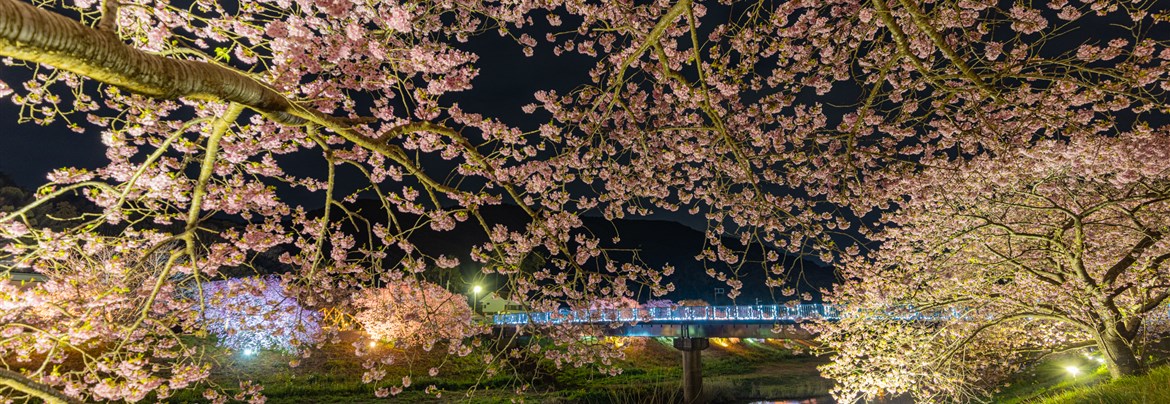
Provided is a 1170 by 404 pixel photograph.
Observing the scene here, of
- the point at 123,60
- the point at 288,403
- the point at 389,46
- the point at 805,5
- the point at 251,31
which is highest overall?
the point at 805,5

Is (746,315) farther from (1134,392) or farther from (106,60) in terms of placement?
(106,60)

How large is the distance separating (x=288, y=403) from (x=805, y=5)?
1068 inches

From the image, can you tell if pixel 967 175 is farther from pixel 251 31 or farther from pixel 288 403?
pixel 288 403

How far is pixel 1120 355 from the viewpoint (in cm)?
1105

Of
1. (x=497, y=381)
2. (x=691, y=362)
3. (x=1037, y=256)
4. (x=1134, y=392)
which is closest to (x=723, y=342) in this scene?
(x=691, y=362)

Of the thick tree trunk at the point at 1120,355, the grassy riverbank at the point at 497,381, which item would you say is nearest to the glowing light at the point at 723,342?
the grassy riverbank at the point at 497,381

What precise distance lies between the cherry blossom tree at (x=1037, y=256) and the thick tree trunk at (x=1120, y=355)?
20mm

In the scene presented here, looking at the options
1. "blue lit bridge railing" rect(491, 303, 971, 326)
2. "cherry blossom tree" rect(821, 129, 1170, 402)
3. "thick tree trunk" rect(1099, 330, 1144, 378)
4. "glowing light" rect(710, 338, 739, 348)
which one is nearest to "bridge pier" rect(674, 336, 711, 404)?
"blue lit bridge railing" rect(491, 303, 971, 326)

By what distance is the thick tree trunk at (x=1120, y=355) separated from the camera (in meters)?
10.9

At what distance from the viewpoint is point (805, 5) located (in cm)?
856

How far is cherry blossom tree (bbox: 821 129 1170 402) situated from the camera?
1028 cm

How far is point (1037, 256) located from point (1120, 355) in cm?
257

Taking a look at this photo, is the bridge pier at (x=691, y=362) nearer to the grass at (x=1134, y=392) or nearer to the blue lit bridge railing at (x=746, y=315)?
the blue lit bridge railing at (x=746, y=315)

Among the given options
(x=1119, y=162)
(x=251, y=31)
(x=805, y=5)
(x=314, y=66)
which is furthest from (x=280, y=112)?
(x=1119, y=162)
